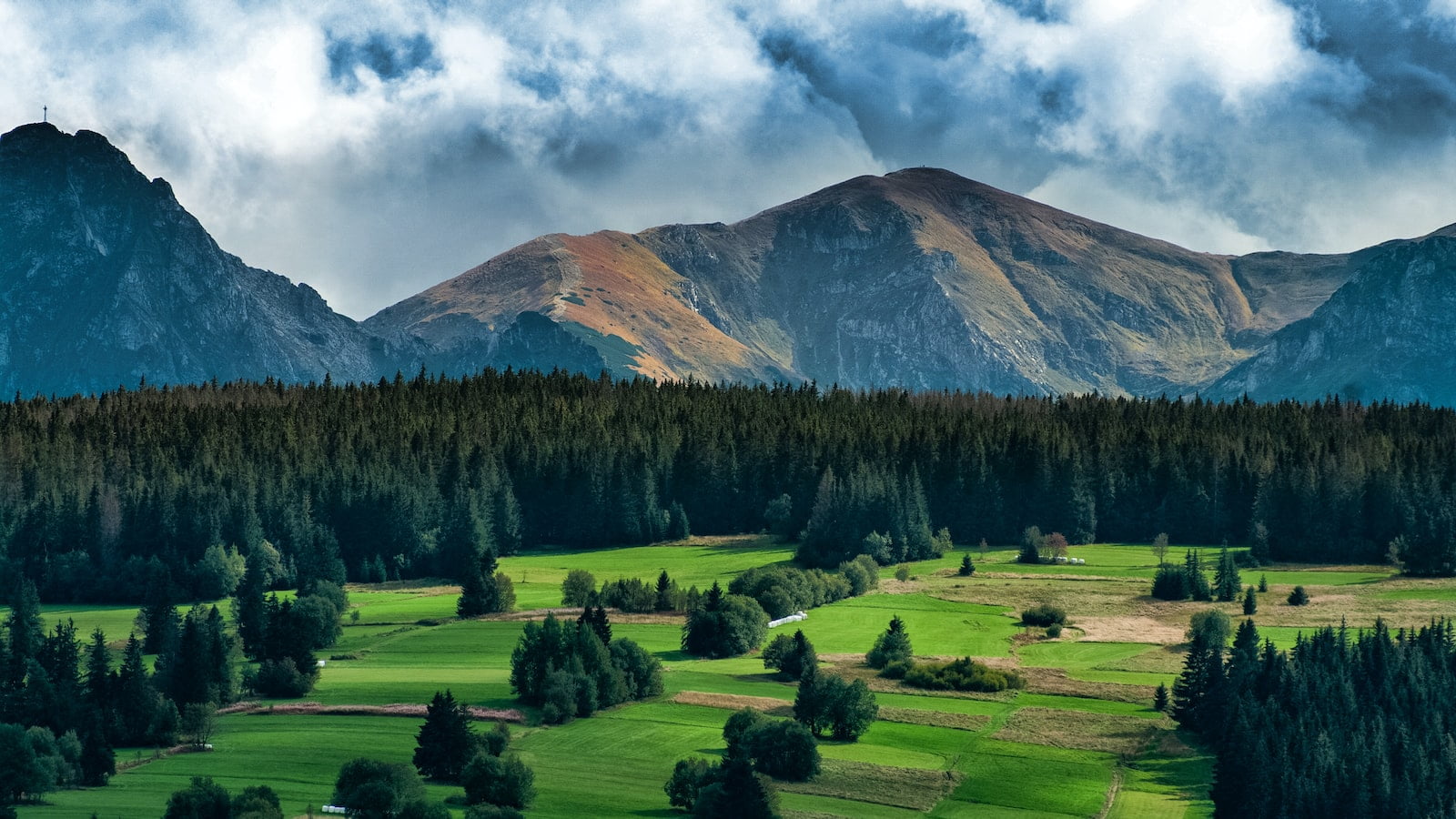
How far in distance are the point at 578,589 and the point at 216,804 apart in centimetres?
7736

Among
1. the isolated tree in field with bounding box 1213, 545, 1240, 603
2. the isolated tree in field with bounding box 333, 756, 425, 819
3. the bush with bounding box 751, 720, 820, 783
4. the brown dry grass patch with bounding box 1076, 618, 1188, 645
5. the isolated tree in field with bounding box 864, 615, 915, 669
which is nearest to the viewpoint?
the isolated tree in field with bounding box 333, 756, 425, 819

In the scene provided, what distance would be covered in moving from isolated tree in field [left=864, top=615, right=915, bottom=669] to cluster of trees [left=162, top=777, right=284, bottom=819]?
5290cm

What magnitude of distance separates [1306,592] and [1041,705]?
5906 cm

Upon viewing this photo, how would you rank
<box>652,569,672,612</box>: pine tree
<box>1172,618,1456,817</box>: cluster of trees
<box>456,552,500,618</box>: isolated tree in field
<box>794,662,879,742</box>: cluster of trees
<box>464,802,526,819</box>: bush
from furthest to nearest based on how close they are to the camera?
1. <box>652,569,672,612</box>: pine tree
2. <box>456,552,500,618</box>: isolated tree in field
3. <box>794,662,879,742</box>: cluster of trees
4. <box>1172,618,1456,817</box>: cluster of trees
5. <box>464,802,526,819</box>: bush

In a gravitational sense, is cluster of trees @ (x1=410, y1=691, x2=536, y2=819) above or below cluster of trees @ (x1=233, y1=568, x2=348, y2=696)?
below

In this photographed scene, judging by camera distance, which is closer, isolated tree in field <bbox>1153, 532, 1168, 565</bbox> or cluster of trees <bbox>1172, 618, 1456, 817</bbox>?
cluster of trees <bbox>1172, 618, 1456, 817</bbox>

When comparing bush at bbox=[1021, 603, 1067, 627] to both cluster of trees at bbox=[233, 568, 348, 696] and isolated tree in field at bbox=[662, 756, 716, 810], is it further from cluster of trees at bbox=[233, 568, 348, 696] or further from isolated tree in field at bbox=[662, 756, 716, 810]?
isolated tree in field at bbox=[662, 756, 716, 810]

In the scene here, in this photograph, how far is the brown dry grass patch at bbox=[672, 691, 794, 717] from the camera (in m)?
112

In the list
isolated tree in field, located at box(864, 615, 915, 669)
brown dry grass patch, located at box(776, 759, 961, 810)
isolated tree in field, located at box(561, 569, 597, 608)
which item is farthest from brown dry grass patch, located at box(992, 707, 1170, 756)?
isolated tree in field, located at box(561, 569, 597, 608)

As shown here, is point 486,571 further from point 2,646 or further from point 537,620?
point 2,646

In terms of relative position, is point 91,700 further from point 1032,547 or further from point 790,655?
point 1032,547

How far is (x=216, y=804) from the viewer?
271 feet

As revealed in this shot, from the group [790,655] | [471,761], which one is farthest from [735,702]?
[471,761]

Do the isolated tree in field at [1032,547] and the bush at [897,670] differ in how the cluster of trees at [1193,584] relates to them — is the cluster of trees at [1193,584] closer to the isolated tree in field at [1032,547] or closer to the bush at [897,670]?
the isolated tree in field at [1032,547]
